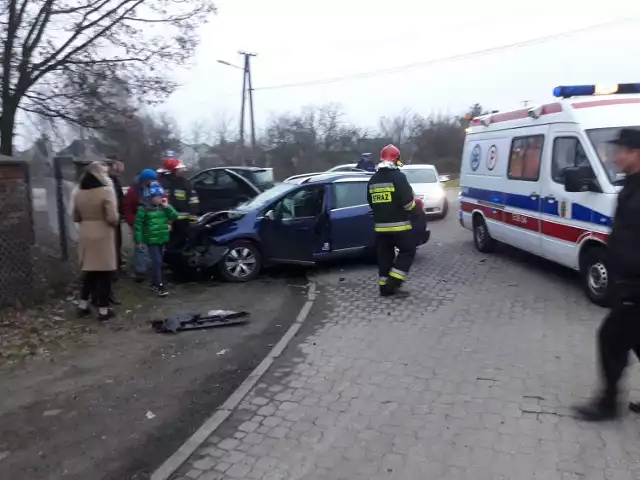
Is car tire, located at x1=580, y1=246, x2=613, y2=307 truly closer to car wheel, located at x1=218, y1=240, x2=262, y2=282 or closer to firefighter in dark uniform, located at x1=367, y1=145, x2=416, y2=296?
firefighter in dark uniform, located at x1=367, y1=145, x2=416, y2=296

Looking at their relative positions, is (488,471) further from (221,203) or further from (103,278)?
(221,203)

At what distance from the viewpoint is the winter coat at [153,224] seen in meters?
7.97

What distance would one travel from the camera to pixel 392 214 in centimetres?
748

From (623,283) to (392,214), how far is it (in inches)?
156

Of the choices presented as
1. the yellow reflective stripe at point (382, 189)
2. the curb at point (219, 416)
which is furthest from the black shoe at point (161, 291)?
the yellow reflective stripe at point (382, 189)

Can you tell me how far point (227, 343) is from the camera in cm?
606

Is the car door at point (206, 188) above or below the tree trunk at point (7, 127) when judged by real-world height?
below

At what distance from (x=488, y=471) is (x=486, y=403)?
95 centimetres

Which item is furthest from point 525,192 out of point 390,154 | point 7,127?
point 7,127

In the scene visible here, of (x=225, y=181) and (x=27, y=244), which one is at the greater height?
(x=225, y=181)

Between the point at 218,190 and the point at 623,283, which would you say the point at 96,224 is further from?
the point at 218,190

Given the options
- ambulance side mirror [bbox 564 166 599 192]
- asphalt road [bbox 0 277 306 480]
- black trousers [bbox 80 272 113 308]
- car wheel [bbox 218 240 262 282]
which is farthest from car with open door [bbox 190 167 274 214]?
ambulance side mirror [bbox 564 166 599 192]

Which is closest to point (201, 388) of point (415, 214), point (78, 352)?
point (78, 352)

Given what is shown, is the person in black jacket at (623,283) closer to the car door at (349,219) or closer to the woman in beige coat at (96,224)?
the woman in beige coat at (96,224)
